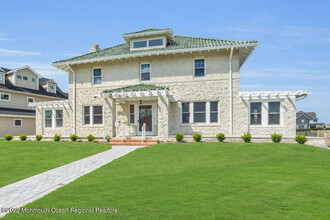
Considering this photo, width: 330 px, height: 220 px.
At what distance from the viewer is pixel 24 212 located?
179 inches

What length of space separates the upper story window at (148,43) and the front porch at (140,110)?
3770 mm

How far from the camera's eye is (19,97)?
2891 cm

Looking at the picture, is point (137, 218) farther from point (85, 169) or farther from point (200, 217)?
point (85, 169)

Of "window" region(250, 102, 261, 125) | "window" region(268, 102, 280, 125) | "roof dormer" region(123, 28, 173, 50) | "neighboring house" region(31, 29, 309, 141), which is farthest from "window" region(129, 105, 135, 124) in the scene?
"window" region(268, 102, 280, 125)

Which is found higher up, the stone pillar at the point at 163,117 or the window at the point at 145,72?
the window at the point at 145,72

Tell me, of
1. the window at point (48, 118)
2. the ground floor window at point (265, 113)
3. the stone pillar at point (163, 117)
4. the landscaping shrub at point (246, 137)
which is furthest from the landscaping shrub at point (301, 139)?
the window at point (48, 118)

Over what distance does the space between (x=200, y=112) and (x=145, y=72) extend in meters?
5.64

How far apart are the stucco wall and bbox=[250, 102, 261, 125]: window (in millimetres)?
28347

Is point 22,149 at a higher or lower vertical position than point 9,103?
Result: lower

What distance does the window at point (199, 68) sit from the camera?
16594 millimetres

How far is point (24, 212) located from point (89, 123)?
48.3ft

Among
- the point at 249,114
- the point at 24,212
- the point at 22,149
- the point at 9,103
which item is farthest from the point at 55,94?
the point at 24,212

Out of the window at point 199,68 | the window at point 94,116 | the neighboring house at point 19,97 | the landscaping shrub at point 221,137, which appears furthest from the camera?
the neighboring house at point 19,97

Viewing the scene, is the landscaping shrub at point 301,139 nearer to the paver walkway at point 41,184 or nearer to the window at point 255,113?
the window at point 255,113
